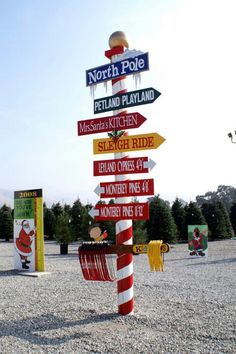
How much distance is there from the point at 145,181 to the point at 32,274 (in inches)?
276

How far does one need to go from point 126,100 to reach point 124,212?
2031mm

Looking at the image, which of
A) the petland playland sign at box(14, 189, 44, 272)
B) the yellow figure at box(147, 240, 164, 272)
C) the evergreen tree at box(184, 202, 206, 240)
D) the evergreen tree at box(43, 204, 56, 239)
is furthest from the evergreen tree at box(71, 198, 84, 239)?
the yellow figure at box(147, 240, 164, 272)

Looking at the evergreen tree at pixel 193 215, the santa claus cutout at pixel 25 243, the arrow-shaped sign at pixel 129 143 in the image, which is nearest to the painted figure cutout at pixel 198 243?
the santa claus cutout at pixel 25 243

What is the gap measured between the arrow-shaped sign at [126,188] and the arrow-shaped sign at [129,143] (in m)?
0.59

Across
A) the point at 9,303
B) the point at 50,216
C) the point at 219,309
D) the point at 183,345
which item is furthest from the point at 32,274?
the point at 50,216

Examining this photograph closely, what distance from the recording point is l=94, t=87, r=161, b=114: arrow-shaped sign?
6.95 m

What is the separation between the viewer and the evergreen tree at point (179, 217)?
30.9m

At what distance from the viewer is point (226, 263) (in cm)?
1536

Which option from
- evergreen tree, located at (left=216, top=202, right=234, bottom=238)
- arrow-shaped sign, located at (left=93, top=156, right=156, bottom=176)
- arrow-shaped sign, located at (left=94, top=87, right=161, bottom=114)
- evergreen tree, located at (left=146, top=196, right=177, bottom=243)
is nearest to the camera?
arrow-shaped sign, located at (left=94, top=87, right=161, bottom=114)

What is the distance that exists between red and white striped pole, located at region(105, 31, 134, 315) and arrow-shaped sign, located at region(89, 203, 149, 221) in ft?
0.38

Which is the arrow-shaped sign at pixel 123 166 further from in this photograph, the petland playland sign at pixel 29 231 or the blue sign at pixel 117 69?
the petland playland sign at pixel 29 231

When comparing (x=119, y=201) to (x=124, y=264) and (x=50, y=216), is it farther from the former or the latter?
(x=50, y=216)

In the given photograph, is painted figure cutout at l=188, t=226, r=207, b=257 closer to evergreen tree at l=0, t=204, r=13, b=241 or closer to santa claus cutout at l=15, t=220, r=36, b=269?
santa claus cutout at l=15, t=220, r=36, b=269

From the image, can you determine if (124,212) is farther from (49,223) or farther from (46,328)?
(49,223)
